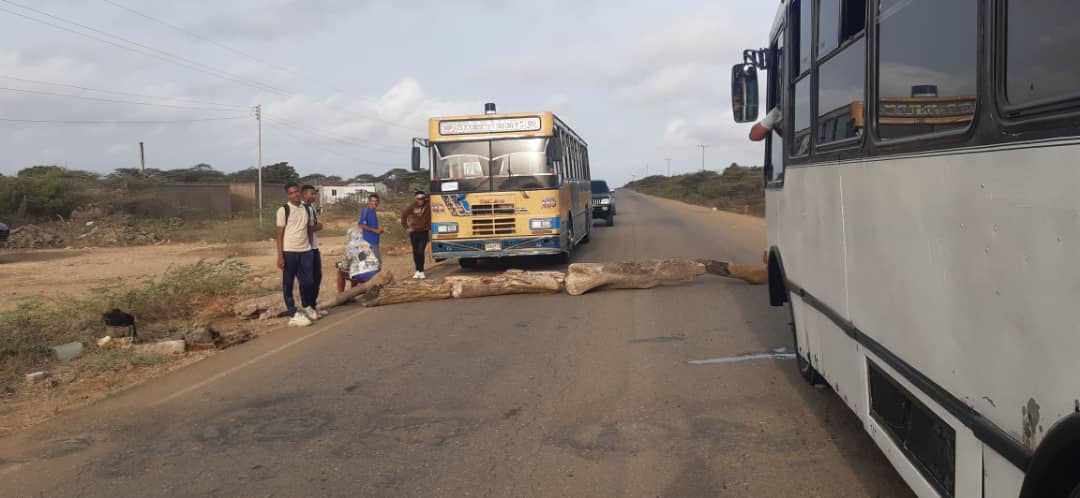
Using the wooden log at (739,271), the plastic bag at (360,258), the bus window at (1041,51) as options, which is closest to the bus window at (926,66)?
the bus window at (1041,51)

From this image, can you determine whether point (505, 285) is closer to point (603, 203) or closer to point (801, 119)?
point (801, 119)

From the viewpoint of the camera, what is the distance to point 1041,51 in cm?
238

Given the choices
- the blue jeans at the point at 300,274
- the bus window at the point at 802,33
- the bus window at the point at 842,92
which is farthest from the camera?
the blue jeans at the point at 300,274

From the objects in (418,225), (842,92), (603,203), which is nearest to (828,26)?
(842,92)

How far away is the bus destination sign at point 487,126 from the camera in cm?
1541

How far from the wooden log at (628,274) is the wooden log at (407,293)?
1870mm

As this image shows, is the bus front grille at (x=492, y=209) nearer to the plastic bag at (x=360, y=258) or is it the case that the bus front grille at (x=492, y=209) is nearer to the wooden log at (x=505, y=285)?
the wooden log at (x=505, y=285)

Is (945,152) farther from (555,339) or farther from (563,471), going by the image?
(555,339)

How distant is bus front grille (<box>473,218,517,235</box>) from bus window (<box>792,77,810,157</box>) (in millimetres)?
9580

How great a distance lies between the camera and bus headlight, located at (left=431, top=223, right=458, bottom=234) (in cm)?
1537

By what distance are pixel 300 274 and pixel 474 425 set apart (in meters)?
5.40

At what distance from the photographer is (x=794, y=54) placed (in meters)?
6.01

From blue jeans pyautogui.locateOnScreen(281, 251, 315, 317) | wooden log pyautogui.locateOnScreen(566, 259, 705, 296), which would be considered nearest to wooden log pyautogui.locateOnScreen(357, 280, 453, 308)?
blue jeans pyautogui.locateOnScreen(281, 251, 315, 317)

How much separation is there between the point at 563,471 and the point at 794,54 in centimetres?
342
